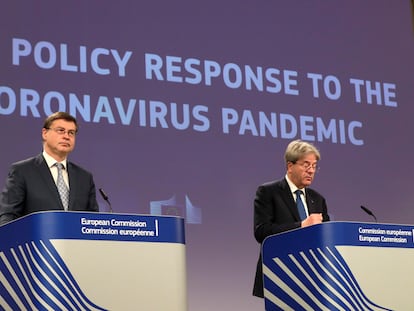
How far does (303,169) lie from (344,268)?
35.1 inches

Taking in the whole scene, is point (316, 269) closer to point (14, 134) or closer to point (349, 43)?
point (14, 134)

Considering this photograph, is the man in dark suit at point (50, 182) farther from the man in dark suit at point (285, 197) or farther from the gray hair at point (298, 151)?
the gray hair at point (298, 151)

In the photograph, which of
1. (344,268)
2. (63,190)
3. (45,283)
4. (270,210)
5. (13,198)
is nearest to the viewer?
(45,283)

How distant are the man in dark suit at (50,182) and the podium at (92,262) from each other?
317 mm

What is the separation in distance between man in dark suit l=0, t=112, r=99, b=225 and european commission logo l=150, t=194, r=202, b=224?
156 cm

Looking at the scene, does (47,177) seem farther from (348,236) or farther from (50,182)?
(348,236)

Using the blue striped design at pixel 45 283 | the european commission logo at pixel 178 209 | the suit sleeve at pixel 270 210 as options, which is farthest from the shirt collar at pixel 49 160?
the european commission logo at pixel 178 209

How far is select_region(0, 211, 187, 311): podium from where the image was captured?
290cm

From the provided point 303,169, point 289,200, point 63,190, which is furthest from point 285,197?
point 63,190

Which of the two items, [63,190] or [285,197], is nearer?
[63,190]

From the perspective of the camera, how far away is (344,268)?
316cm

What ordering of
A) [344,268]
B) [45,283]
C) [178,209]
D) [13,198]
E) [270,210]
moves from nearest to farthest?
1. [45,283]
2. [344,268]
3. [13,198]
4. [270,210]
5. [178,209]

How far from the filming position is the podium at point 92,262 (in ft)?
9.51

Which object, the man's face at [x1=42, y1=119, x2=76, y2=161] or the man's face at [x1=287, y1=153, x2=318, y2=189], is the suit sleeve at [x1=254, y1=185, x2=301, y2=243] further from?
the man's face at [x1=42, y1=119, x2=76, y2=161]
